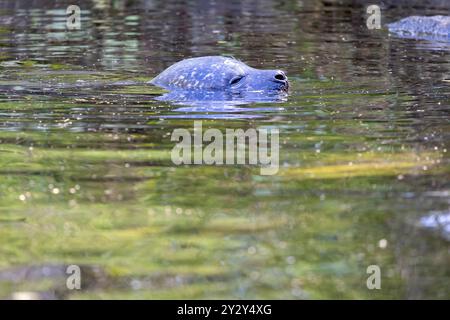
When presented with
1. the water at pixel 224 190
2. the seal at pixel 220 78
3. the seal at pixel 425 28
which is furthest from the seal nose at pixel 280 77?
the seal at pixel 425 28

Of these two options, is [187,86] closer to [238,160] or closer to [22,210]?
[238,160]

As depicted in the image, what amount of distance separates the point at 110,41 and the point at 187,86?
445 centimetres

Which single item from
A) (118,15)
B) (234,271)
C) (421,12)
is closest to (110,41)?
(118,15)

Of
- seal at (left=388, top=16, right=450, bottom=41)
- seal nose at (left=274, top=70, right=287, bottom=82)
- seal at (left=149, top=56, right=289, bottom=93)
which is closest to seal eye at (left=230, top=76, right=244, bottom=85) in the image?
seal at (left=149, top=56, right=289, bottom=93)

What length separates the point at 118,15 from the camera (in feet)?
58.6

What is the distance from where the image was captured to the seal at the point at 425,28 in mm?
15023

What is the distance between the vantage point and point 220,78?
10.0 meters

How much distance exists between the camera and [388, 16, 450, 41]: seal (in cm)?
1502

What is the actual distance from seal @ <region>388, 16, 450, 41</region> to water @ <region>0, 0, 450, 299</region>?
336 centimetres

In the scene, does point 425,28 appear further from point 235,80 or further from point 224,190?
point 224,190

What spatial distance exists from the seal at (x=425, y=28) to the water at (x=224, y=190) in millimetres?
3361

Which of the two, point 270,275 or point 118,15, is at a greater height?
point 270,275

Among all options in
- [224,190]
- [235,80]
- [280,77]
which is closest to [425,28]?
[235,80]

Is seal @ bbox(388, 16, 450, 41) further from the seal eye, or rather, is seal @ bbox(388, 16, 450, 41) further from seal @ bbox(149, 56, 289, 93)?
the seal eye
